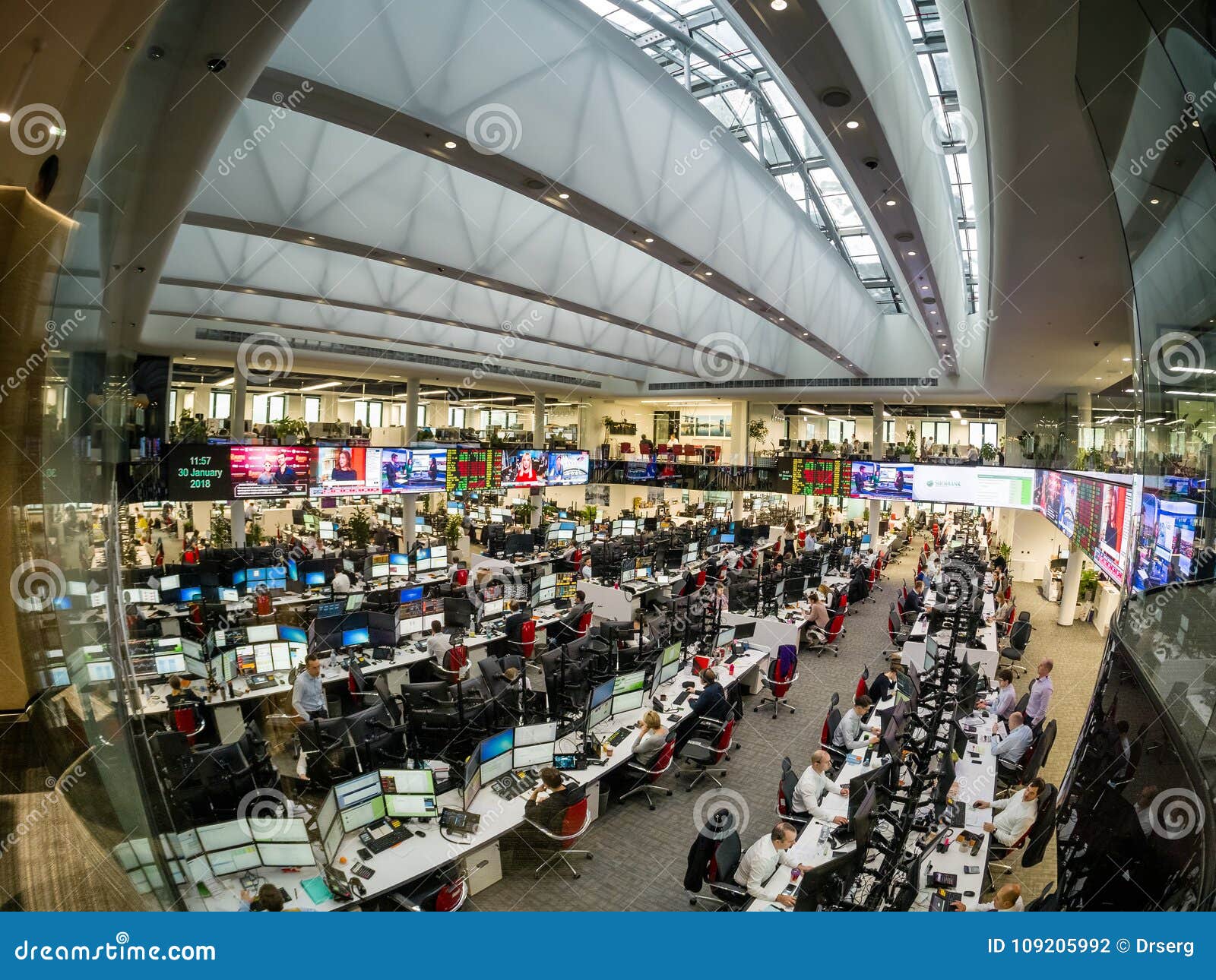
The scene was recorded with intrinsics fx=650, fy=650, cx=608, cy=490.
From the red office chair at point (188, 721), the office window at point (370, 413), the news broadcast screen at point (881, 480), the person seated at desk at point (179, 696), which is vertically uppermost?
the office window at point (370, 413)

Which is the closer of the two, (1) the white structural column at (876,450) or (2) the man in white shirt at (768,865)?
(2) the man in white shirt at (768,865)

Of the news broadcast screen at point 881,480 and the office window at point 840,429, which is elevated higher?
the office window at point 840,429

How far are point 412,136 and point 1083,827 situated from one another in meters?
7.43

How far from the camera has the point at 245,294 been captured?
13.6 meters

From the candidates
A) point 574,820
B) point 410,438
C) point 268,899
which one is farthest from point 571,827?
point 410,438

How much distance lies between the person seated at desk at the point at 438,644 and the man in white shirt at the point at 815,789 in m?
5.53

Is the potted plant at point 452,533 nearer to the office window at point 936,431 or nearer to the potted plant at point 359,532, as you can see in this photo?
the potted plant at point 359,532

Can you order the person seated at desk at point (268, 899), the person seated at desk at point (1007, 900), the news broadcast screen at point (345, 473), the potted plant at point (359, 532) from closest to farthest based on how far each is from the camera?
1. the person seated at desk at point (268, 899)
2. the person seated at desk at point (1007, 900)
3. the news broadcast screen at point (345, 473)
4. the potted plant at point (359, 532)

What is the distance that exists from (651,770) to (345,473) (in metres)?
11.0

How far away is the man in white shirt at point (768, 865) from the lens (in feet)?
16.8

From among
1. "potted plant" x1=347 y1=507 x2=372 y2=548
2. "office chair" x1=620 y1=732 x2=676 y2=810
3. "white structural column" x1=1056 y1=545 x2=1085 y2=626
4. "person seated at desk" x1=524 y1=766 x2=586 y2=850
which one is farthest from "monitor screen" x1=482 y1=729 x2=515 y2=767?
"white structural column" x1=1056 y1=545 x2=1085 y2=626

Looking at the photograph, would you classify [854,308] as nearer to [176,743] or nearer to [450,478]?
[450,478]

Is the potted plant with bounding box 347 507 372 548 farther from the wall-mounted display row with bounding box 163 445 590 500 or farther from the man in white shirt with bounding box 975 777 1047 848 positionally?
the man in white shirt with bounding box 975 777 1047 848

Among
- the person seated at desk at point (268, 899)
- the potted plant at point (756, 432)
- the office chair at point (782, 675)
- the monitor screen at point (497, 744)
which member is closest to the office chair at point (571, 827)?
the monitor screen at point (497, 744)
